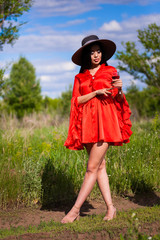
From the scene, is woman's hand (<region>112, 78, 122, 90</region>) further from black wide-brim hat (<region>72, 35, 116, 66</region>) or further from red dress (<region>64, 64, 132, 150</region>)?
black wide-brim hat (<region>72, 35, 116, 66</region>)

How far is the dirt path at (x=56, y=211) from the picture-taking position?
424cm

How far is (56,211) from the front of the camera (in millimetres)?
4684

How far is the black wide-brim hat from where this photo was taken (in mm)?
3826

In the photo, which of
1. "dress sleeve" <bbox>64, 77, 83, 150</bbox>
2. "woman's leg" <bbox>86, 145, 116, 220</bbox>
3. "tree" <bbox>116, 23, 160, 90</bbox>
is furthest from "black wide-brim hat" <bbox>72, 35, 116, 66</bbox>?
"tree" <bbox>116, 23, 160, 90</bbox>

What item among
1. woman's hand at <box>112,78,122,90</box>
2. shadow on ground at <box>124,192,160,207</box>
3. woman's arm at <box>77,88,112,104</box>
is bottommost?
shadow on ground at <box>124,192,160,207</box>

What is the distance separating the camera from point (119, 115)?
3969 millimetres

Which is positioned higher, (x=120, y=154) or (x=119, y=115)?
(x=119, y=115)

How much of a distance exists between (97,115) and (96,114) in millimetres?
17

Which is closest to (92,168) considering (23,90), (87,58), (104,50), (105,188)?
(105,188)

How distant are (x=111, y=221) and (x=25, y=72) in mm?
23712

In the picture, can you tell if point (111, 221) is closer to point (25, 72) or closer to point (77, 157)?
point (77, 157)

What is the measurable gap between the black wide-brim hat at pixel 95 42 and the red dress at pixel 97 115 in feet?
0.72

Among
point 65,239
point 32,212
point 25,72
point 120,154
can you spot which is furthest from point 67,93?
point 65,239

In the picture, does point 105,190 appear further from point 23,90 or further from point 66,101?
point 23,90
